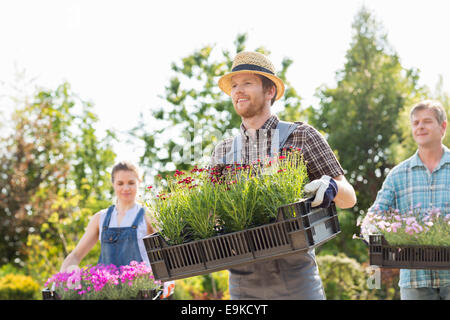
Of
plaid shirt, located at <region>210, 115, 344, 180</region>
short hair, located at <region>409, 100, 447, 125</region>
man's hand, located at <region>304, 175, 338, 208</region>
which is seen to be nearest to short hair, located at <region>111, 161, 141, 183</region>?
plaid shirt, located at <region>210, 115, 344, 180</region>

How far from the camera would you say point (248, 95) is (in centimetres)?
266

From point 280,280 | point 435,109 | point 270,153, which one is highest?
point 435,109

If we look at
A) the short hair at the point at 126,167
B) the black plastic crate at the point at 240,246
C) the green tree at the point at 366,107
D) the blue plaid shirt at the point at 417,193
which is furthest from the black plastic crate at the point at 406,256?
the green tree at the point at 366,107

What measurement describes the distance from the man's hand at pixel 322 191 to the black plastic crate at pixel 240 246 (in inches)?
1.8

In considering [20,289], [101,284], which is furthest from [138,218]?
[20,289]

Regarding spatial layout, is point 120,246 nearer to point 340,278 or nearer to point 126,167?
point 126,167

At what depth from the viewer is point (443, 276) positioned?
342cm

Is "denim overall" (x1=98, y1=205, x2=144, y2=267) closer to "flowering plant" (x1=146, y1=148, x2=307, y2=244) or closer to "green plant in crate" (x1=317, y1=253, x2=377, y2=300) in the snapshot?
"flowering plant" (x1=146, y1=148, x2=307, y2=244)

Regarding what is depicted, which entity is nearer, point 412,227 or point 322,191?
point 322,191

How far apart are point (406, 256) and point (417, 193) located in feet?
2.05

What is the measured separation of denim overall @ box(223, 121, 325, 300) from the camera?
8.14 ft

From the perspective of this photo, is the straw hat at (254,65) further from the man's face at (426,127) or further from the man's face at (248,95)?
the man's face at (426,127)
